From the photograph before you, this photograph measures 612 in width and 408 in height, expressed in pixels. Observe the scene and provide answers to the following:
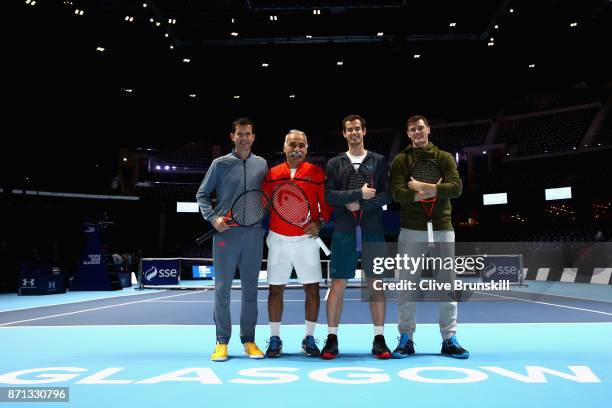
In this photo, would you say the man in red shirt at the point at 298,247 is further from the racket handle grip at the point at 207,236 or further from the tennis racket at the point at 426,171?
the tennis racket at the point at 426,171

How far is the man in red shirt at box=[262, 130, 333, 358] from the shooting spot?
3.99 meters

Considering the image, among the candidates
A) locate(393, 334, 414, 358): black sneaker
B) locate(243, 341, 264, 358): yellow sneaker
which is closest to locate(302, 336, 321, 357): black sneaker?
locate(243, 341, 264, 358): yellow sneaker

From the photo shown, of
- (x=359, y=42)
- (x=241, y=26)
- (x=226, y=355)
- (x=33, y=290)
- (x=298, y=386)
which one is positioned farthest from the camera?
(x=359, y=42)

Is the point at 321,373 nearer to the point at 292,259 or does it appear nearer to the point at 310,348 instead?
the point at 310,348

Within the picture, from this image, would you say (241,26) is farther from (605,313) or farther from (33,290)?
(605,313)

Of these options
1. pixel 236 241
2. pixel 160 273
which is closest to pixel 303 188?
pixel 236 241

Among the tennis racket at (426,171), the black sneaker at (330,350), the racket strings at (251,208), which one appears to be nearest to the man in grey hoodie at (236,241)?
the racket strings at (251,208)

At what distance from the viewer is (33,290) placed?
12961mm

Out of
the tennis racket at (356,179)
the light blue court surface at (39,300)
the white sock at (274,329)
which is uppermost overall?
the tennis racket at (356,179)

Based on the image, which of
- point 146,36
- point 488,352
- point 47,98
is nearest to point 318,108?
point 146,36

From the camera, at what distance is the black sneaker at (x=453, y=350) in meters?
3.71

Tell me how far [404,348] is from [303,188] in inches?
59.7

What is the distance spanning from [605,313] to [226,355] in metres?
5.75

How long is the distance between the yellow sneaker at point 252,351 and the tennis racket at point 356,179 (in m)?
1.14
